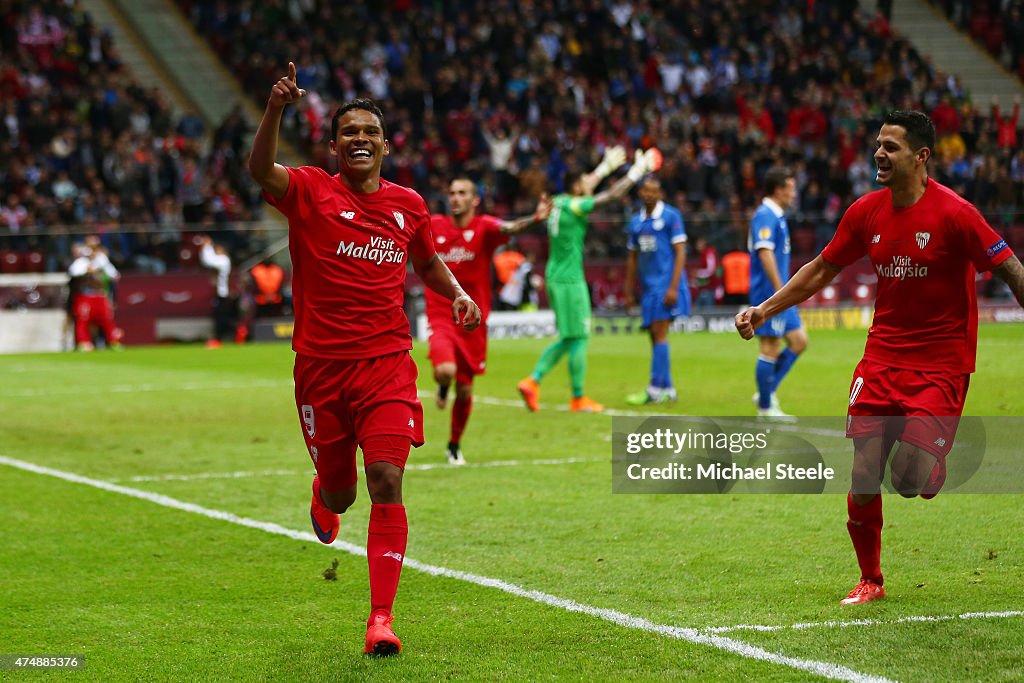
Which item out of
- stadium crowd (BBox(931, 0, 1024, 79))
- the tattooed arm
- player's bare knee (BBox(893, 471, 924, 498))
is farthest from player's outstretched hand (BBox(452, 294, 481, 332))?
stadium crowd (BBox(931, 0, 1024, 79))

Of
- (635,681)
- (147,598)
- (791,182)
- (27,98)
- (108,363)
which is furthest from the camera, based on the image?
(27,98)

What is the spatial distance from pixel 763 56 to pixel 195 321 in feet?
59.0

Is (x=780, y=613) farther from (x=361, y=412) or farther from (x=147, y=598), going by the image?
(x=147, y=598)

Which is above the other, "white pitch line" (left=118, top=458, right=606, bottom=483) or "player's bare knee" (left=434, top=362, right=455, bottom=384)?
"player's bare knee" (left=434, top=362, right=455, bottom=384)

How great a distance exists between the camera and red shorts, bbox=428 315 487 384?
35.8 feet

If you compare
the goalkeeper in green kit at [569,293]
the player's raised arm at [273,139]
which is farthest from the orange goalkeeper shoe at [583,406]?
the player's raised arm at [273,139]

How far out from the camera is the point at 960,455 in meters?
10.9

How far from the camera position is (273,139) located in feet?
18.2

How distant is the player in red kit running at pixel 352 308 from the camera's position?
19.5ft

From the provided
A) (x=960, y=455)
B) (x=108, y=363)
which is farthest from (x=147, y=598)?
(x=108, y=363)

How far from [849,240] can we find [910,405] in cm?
84

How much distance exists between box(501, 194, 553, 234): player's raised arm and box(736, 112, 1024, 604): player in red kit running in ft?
14.2

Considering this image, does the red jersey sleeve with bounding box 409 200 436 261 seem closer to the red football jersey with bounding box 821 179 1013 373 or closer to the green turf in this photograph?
the green turf

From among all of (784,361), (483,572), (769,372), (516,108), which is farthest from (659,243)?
(516,108)
